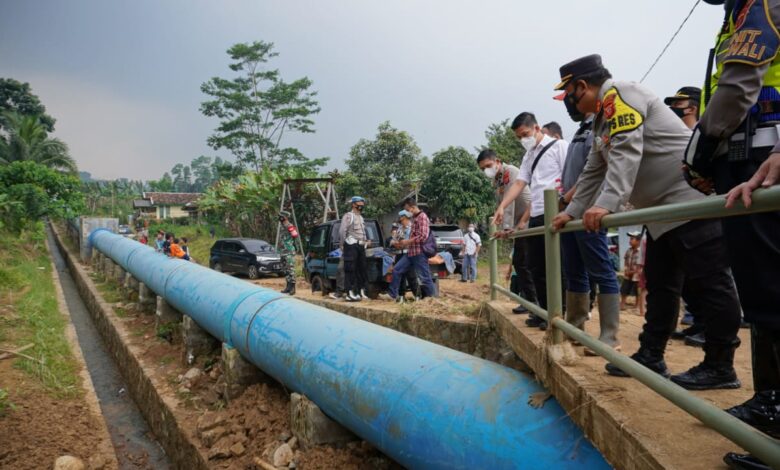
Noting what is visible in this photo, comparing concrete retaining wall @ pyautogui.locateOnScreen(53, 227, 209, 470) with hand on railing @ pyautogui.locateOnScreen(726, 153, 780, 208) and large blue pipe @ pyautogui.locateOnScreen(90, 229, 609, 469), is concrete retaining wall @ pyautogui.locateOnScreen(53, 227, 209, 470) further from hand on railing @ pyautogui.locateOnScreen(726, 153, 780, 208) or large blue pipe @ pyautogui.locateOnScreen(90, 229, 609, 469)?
hand on railing @ pyautogui.locateOnScreen(726, 153, 780, 208)

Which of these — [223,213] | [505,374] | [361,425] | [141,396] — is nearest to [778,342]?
[505,374]

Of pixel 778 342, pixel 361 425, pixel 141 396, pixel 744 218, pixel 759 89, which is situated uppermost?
pixel 759 89

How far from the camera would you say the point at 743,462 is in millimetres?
1249

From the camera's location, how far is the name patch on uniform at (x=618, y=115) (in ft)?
6.70

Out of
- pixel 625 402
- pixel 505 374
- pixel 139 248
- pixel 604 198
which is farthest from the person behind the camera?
pixel 139 248

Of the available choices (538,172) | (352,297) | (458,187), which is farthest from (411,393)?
(458,187)

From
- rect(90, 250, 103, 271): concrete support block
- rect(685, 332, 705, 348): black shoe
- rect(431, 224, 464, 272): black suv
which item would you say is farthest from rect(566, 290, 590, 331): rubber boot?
rect(90, 250, 103, 271): concrete support block

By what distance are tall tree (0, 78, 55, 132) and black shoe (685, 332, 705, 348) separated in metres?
45.8

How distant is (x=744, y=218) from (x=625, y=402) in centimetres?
75

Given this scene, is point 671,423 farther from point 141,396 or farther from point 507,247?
→ point 507,247

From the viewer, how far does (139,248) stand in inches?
450

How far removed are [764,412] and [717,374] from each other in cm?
54

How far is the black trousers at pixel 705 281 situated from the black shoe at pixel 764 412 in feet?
1.65

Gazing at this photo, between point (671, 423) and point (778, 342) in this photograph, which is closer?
point (778, 342)
